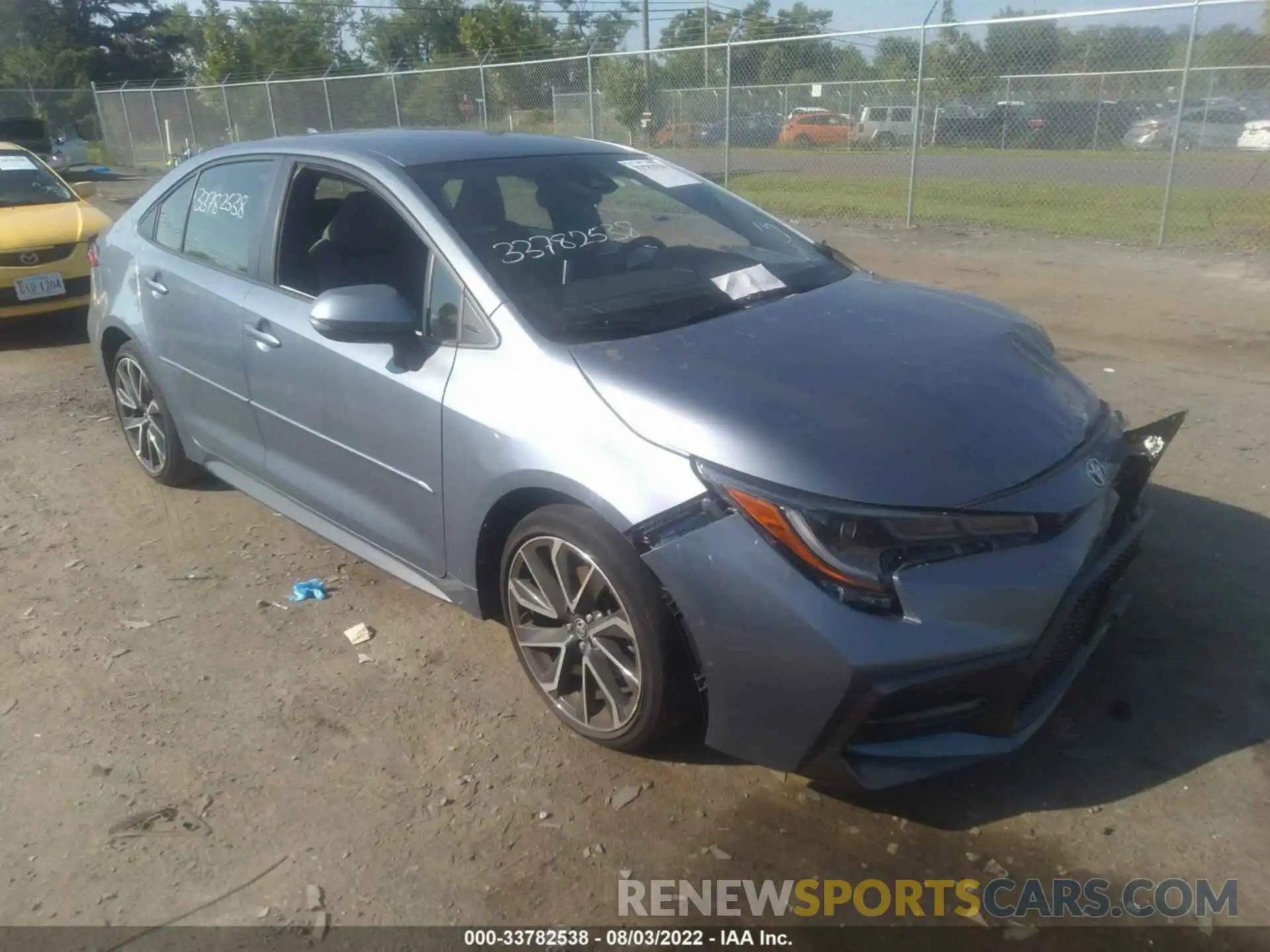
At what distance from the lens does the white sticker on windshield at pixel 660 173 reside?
4.16 meters

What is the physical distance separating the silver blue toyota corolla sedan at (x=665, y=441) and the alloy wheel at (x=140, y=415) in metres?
0.72

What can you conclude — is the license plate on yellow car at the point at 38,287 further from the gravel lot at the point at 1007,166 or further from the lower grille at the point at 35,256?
the gravel lot at the point at 1007,166

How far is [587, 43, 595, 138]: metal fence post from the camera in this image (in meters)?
15.2

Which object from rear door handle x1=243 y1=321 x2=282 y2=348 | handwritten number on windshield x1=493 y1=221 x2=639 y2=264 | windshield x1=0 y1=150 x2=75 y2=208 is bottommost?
rear door handle x1=243 y1=321 x2=282 y2=348

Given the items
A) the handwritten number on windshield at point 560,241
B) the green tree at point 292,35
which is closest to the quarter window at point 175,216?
the handwritten number on windshield at point 560,241

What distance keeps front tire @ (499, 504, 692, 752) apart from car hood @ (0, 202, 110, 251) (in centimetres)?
687

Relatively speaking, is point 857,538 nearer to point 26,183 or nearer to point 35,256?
point 35,256

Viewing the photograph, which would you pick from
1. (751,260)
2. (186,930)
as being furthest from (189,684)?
(751,260)

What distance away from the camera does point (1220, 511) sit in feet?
14.5

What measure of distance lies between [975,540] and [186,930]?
2.18 m

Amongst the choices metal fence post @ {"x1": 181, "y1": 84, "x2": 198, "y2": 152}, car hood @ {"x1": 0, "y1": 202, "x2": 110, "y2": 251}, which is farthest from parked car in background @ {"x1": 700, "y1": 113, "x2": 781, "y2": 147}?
metal fence post @ {"x1": 181, "y1": 84, "x2": 198, "y2": 152}

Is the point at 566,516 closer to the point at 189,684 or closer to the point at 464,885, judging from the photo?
the point at 464,885

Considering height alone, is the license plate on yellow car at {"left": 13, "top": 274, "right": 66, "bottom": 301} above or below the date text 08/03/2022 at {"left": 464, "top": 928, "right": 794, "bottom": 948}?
above

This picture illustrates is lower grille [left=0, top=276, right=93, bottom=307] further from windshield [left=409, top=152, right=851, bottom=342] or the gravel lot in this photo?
the gravel lot
